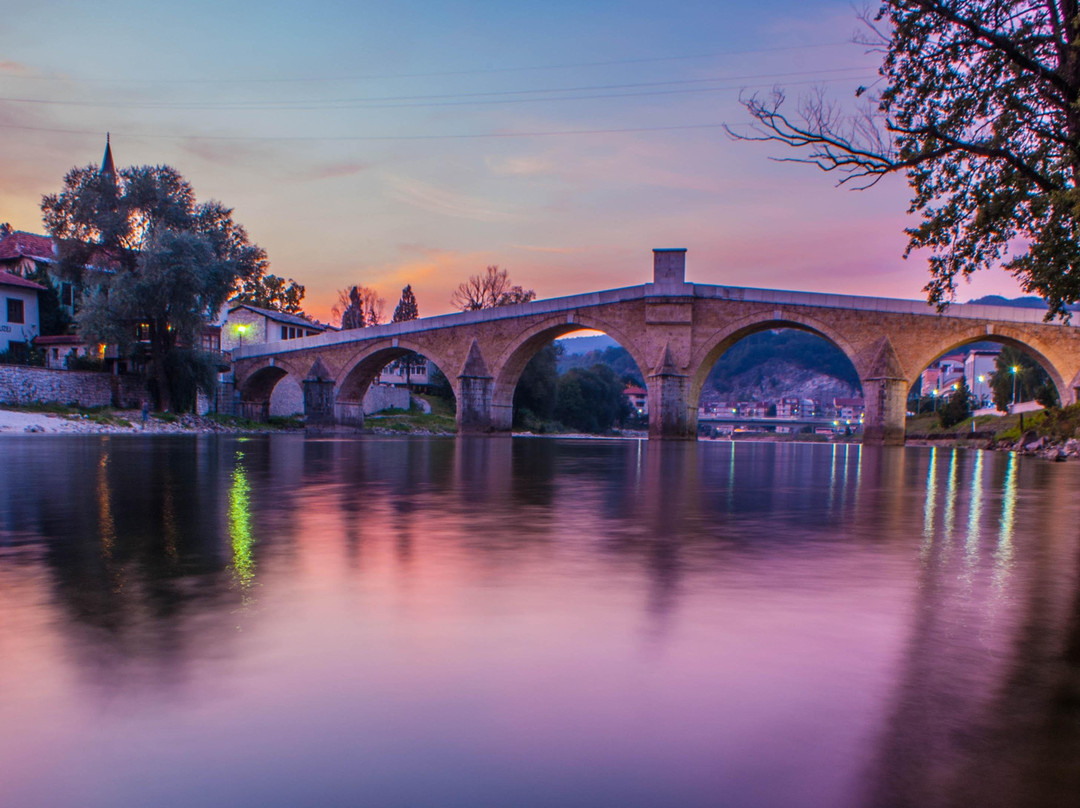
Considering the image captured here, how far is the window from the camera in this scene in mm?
36812

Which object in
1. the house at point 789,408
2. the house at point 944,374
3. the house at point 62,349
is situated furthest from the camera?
the house at point 789,408

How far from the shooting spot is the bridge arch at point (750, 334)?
31.1m

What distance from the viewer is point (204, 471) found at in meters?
9.24

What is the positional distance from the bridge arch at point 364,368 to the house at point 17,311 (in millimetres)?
14566

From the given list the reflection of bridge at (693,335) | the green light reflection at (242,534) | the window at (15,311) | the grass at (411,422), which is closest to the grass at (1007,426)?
the reflection of bridge at (693,335)

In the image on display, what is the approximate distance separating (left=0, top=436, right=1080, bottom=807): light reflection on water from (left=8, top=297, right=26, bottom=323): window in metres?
39.4

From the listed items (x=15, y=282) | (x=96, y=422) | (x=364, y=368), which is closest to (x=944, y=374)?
(x=364, y=368)

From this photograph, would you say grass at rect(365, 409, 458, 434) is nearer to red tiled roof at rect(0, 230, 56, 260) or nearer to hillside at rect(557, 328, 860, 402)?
red tiled roof at rect(0, 230, 56, 260)

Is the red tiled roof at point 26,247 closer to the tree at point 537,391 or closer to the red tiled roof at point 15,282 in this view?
the red tiled roof at point 15,282

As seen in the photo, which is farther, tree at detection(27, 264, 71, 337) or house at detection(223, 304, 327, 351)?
house at detection(223, 304, 327, 351)

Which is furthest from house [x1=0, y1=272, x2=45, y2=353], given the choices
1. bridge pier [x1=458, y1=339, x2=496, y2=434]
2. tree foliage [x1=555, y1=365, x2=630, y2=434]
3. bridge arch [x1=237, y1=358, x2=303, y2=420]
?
tree foliage [x1=555, y1=365, x2=630, y2=434]

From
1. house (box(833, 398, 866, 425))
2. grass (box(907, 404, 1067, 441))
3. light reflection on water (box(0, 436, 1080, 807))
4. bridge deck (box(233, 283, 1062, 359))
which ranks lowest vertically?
light reflection on water (box(0, 436, 1080, 807))

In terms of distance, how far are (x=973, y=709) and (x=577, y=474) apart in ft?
27.8

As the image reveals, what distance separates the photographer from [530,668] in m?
1.94
